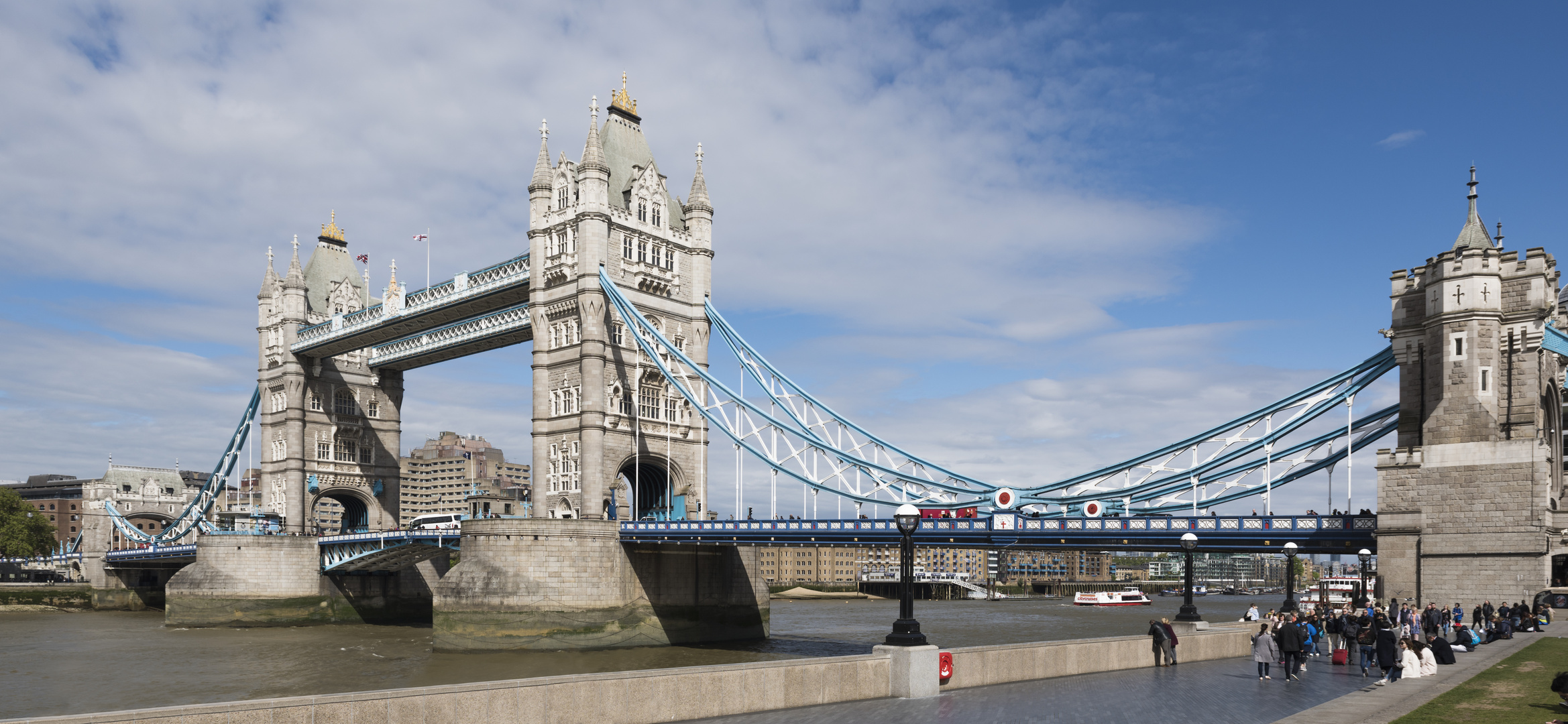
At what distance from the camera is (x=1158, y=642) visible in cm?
2362

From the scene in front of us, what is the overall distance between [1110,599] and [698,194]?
275 feet

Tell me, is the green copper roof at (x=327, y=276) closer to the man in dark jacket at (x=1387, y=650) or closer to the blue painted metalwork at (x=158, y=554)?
the blue painted metalwork at (x=158, y=554)

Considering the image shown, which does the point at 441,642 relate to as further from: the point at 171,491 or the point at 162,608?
the point at 171,491

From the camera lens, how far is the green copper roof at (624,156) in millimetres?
56188

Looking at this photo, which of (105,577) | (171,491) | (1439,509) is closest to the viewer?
(1439,509)

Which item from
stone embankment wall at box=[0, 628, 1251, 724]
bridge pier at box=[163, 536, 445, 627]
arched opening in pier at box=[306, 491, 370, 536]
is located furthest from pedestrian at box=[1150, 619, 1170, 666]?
arched opening in pier at box=[306, 491, 370, 536]

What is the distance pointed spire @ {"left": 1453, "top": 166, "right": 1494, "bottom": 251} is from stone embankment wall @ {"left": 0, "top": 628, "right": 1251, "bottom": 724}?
67.0 ft

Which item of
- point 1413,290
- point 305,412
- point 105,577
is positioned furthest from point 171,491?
point 1413,290

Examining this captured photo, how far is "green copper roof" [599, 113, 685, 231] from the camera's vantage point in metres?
56.2

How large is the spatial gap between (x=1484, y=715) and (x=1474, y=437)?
20015 millimetres

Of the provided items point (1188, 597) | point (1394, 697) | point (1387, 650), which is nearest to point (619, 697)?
point (1394, 697)

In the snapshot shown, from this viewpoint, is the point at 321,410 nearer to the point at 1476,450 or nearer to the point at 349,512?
the point at 349,512

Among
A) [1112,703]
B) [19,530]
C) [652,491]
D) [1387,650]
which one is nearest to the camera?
[1112,703]

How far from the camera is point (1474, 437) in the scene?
3169cm
